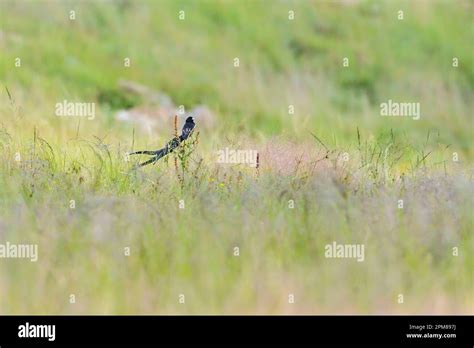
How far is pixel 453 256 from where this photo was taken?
16.9 ft

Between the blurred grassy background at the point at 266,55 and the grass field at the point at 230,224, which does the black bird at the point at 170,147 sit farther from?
the blurred grassy background at the point at 266,55

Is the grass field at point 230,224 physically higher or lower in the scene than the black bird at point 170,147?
lower

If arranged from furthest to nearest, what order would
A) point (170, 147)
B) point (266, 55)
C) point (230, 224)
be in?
1. point (266, 55)
2. point (170, 147)
3. point (230, 224)

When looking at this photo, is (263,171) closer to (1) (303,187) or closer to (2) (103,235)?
(1) (303,187)

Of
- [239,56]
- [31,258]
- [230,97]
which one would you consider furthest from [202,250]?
[239,56]

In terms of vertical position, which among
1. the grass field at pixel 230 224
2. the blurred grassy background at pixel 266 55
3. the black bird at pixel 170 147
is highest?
the blurred grassy background at pixel 266 55

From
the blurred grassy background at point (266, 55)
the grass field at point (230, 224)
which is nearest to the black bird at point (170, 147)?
the grass field at point (230, 224)

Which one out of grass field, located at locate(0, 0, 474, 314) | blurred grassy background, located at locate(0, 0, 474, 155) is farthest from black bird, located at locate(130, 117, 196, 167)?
blurred grassy background, located at locate(0, 0, 474, 155)

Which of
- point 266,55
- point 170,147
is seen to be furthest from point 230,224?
point 266,55

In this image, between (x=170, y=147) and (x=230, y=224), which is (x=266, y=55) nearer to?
(x=170, y=147)

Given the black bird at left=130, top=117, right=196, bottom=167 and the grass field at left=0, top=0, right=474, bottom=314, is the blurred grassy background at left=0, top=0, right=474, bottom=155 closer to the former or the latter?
the grass field at left=0, top=0, right=474, bottom=314

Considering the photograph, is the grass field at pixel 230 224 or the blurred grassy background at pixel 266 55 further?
the blurred grassy background at pixel 266 55

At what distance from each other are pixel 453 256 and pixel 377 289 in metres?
0.59

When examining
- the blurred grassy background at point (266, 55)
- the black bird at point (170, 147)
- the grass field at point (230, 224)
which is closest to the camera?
the grass field at point (230, 224)
